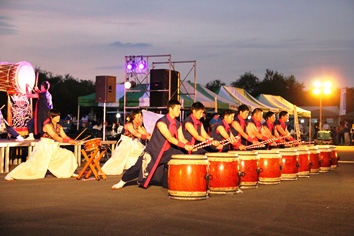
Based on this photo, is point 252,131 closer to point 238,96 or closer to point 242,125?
point 242,125

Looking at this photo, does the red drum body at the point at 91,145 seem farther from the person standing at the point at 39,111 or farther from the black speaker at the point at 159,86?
the black speaker at the point at 159,86

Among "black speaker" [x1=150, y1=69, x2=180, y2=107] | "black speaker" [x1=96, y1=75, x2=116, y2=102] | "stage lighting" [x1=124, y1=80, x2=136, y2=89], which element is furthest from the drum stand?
"stage lighting" [x1=124, y1=80, x2=136, y2=89]

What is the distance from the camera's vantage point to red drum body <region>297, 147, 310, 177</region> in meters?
15.3

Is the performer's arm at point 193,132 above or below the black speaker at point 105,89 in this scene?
below

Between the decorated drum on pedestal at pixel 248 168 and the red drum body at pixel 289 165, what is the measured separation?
6.17 ft

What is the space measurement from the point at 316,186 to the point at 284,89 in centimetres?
8000

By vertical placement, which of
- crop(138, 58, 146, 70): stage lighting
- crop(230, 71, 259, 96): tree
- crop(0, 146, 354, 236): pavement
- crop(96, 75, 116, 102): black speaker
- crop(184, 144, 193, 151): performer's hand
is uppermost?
crop(230, 71, 259, 96): tree

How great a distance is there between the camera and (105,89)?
22.2m

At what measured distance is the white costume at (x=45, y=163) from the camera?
14.4 m

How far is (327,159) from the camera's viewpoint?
56.9 ft

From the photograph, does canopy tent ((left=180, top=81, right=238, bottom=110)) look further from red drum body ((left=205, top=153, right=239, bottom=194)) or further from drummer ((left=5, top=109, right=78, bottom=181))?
red drum body ((left=205, top=153, right=239, bottom=194))

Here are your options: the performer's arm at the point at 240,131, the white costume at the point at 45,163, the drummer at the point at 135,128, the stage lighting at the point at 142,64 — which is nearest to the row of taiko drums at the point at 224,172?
the performer's arm at the point at 240,131

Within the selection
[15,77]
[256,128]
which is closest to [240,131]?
[256,128]

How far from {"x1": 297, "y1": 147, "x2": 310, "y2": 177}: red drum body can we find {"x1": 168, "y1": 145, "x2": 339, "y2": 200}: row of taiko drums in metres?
0.77
